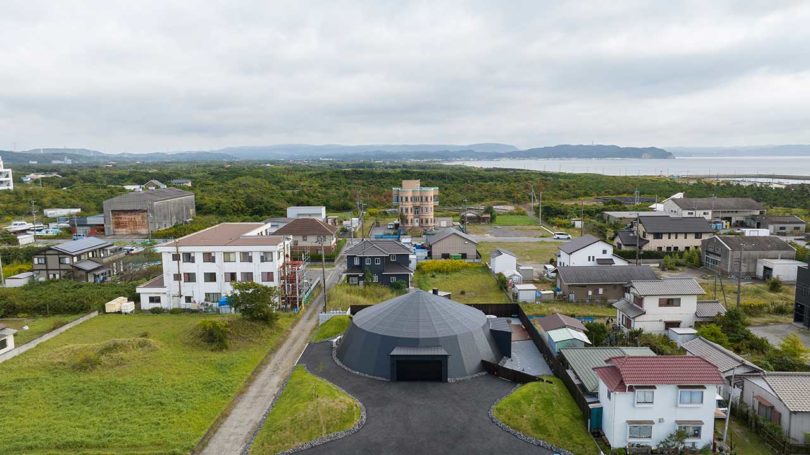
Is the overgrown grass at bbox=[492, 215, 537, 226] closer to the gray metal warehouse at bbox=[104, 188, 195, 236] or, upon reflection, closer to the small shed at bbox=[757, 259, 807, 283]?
the small shed at bbox=[757, 259, 807, 283]

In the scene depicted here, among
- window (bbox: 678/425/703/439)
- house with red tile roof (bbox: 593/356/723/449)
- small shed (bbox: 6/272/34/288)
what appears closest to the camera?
house with red tile roof (bbox: 593/356/723/449)

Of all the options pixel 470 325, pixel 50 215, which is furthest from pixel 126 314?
pixel 50 215

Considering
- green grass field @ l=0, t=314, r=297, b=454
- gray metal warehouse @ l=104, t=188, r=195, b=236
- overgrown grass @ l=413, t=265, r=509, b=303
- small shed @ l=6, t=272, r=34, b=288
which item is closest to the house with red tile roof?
green grass field @ l=0, t=314, r=297, b=454

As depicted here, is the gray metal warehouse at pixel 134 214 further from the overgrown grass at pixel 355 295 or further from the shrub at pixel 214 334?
the shrub at pixel 214 334

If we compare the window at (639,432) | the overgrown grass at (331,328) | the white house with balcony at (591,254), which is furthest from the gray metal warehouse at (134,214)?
the window at (639,432)

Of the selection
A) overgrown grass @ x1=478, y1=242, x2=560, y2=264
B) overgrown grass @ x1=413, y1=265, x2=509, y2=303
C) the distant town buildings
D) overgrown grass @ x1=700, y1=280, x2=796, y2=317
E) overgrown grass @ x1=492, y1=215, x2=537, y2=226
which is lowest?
overgrown grass @ x1=413, y1=265, x2=509, y2=303

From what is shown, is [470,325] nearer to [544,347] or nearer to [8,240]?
[544,347]

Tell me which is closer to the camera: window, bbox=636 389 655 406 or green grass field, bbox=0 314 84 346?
window, bbox=636 389 655 406
